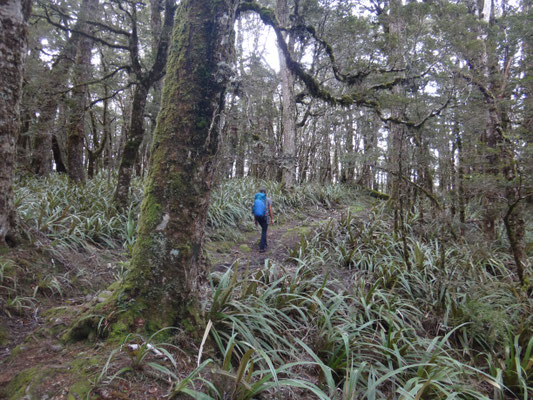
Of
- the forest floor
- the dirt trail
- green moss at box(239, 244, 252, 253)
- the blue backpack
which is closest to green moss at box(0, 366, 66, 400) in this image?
the forest floor

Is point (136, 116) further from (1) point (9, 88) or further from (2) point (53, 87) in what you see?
(1) point (9, 88)

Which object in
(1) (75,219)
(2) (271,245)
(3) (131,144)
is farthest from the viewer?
(2) (271,245)

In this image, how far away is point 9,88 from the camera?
10.3 feet

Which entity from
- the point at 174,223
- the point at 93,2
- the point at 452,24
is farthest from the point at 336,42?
the point at 174,223

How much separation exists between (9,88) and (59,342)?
2.83 meters

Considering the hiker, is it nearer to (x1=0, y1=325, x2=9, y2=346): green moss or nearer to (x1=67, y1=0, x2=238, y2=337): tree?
(x1=67, y1=0, x2=238, y2=337): tree

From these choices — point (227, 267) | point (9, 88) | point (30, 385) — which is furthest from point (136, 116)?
point (30, 385)

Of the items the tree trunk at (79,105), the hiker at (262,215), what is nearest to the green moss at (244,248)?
the hiker at (262,215)

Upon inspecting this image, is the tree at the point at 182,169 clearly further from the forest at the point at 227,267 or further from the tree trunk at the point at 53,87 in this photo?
the tree trunk at the point at 53,87

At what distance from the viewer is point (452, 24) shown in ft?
25.0

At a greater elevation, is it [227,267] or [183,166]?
[183,166]

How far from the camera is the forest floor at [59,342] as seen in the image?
5.28ft

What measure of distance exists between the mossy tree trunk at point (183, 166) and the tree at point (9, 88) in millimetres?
2116

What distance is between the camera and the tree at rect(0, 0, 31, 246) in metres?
3.10
